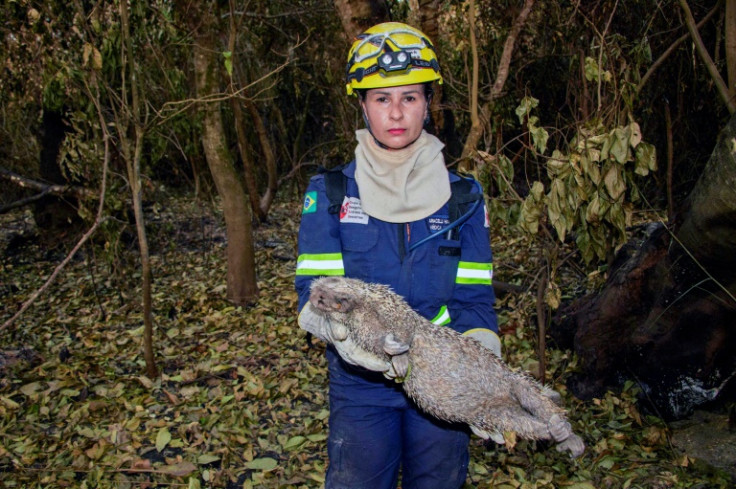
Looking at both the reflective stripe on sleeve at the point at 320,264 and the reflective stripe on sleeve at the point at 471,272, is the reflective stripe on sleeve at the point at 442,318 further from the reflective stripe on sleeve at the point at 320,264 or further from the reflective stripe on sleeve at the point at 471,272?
the reflective stripe on sleeve at the point at 320,264

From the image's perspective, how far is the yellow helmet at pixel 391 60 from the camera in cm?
251

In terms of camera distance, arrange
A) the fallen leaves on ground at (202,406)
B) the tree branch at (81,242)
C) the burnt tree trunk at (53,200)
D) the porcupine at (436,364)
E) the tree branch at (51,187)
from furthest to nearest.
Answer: the burnt tree trunk at (53,200) < the tree branch at (51,187) < the tree branch at (81,242) < the fallen leaves on ground at (202,406) < the porcupine at (436,364)

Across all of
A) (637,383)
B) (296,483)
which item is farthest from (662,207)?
(296,483)

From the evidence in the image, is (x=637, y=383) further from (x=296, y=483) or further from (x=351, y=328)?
(x=351, y=328)

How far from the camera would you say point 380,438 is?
8.32 ft

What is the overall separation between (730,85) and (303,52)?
729 centimetres

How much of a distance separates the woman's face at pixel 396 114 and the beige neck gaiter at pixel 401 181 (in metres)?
0.05

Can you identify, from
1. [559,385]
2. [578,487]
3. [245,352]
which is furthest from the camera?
[245,352]

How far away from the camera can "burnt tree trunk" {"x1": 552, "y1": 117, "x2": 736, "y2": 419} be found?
3100 mm

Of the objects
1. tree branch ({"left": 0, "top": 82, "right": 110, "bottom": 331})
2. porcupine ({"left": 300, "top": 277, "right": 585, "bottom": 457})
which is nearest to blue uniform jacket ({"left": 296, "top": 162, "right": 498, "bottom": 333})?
porcupine ({"left": 300, "top": 277, "right": 585, "bottom": 457})

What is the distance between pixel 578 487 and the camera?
354cm

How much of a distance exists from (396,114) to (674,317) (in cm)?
257

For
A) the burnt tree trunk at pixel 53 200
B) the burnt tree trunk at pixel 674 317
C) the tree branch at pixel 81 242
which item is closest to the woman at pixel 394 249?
the burnt tree trunk at pixel 674 317

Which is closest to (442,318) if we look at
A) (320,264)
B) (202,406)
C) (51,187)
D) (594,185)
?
(320,264)
